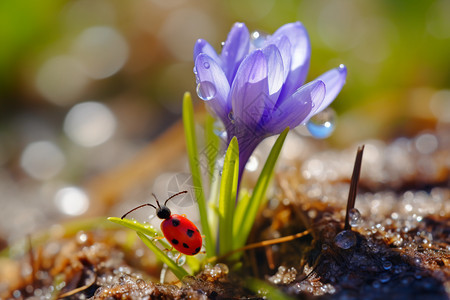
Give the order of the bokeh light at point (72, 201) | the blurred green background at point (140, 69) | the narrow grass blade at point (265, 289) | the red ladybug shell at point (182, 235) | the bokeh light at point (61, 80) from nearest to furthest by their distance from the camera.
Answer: the narrow grass blade at point (265, 289) → the red ladybug shell at point (182, 235) → the bokeh light at point (72, 201) → the blurred green background at point (140, 69) → the bokeh light at point (61, 80)

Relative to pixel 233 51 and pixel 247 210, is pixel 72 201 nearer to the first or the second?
pixel 247 210

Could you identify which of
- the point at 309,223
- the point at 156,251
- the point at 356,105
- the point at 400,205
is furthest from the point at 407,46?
the point at 156,251

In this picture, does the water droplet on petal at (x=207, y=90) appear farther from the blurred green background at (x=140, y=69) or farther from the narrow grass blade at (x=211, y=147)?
the blurred green background at (x=140, y=69)

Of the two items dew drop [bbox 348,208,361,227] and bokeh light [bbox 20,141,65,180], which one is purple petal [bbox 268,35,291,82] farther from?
bokeh light [bbox 20,141,65,180]

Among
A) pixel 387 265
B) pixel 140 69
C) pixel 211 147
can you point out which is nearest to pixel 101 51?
pixel 140 69

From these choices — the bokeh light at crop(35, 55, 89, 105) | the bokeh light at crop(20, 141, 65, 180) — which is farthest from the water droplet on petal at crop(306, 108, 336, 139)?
the bokeh light at crop(35, 55, 89, 105)

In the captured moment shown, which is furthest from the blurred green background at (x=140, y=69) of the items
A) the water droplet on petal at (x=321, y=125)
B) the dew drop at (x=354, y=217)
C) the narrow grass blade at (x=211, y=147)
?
the dew drop at (x=354, y=217)
